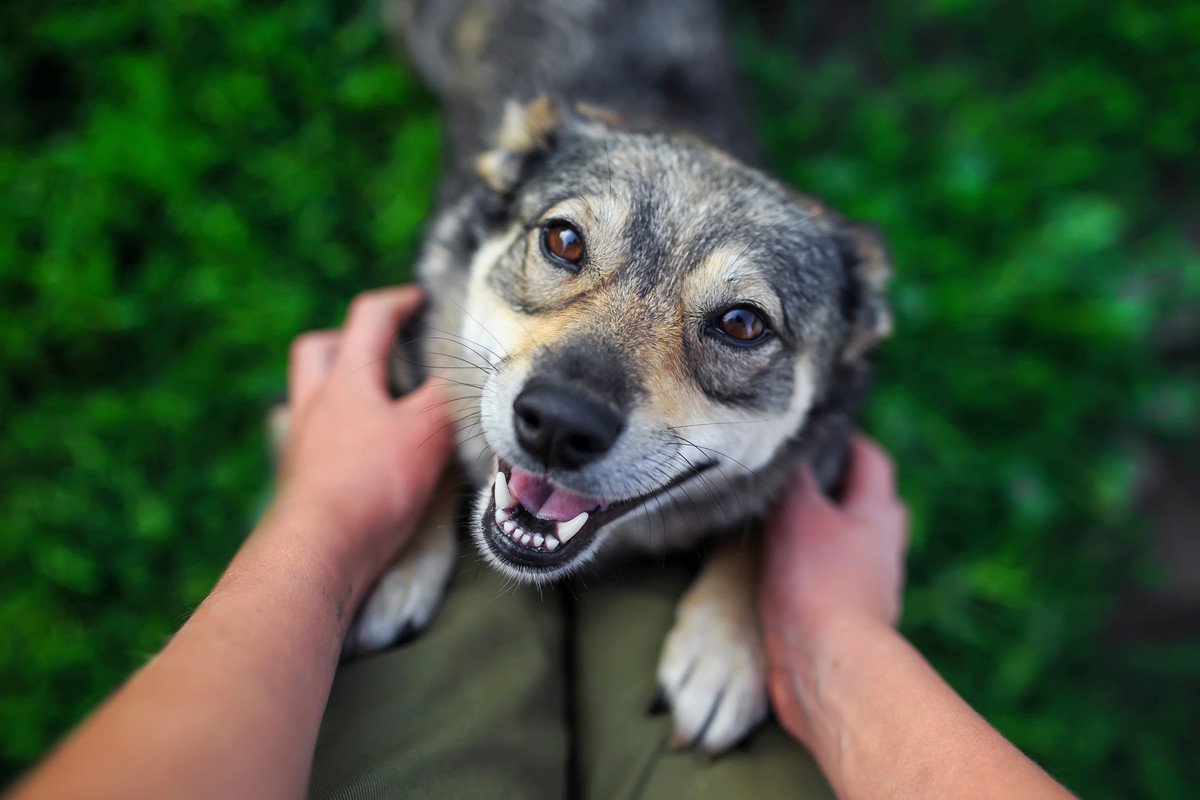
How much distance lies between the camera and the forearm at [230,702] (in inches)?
48.7

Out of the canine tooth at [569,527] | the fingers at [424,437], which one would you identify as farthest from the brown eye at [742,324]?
the fingers at [424,437]

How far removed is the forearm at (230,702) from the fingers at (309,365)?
3.06 ft

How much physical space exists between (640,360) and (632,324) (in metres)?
0.13

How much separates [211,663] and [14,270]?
2.97 metres

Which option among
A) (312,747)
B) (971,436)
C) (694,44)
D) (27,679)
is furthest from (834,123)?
(27,679)

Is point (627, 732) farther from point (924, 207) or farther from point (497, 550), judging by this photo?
point (924, 207)

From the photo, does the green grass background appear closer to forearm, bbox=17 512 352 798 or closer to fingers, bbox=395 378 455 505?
fingers, bbox=395 378 455 505

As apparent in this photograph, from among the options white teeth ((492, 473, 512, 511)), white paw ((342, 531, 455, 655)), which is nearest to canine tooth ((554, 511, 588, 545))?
white teeth ((492, 473, 512, 511))

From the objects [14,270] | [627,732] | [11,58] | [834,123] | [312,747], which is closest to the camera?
[312,747]

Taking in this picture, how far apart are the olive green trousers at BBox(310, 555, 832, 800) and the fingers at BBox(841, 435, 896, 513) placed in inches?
31.9

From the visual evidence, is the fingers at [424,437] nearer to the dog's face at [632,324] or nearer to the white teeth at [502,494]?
the dog's face at [632,324]

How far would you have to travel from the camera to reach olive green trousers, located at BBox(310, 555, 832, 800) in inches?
73.9

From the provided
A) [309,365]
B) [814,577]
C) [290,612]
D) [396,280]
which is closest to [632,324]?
[814,577]

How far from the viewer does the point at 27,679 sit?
3.09m
